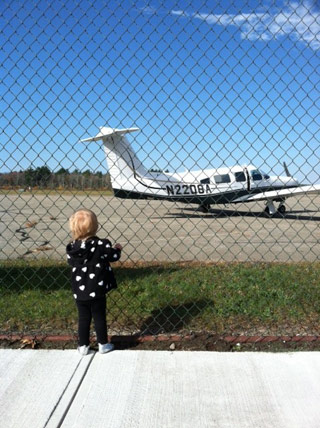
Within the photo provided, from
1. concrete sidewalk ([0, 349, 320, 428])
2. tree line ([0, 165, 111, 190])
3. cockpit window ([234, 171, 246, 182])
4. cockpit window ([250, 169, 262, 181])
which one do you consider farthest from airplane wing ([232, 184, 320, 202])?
concrete sidewalk ([0, 349, 320, 428])

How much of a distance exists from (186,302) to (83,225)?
1792 mm

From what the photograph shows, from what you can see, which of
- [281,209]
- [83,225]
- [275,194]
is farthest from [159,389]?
[281,209]

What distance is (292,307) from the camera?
476cm

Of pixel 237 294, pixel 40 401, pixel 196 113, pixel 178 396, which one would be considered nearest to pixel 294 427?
pixel 178 396

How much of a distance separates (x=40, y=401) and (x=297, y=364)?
5.75ft

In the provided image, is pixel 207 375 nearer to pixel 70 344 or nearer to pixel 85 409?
pixel 85 409

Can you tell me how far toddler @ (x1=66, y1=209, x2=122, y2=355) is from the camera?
12.1 feet

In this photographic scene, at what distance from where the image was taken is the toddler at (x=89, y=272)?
12.1 ft

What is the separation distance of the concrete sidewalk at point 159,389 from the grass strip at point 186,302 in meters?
0.67

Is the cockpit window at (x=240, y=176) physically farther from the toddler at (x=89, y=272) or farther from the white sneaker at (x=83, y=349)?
the white sneaker at (x=83, y=349)

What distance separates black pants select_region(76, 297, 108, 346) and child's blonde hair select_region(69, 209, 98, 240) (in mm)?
501

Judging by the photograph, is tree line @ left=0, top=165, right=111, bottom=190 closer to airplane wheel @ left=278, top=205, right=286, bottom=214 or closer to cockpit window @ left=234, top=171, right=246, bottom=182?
cockpit window @ left=234, top=171, right=246, bottom=182

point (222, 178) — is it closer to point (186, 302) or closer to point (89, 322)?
point (186, 302)

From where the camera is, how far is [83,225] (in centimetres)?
370
